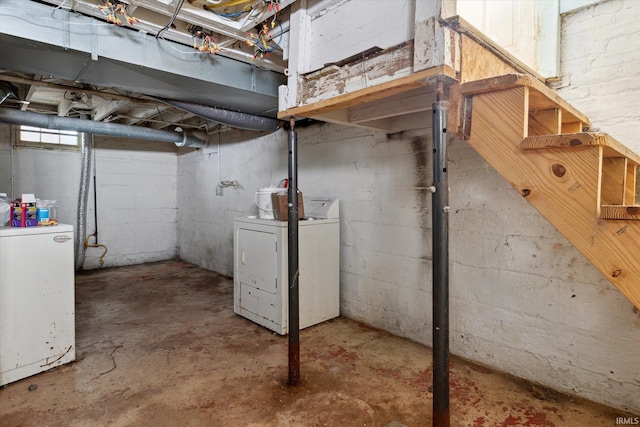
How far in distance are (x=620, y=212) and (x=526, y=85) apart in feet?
1.65

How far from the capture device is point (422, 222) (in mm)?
2664

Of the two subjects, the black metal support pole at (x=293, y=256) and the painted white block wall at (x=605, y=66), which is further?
the black metal support pole at (x=293, y=256)

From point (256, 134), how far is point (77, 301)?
2799mm

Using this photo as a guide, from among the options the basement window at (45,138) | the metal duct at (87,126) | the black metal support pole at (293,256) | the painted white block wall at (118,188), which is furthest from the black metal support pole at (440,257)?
the painted white block wall at (118,188)

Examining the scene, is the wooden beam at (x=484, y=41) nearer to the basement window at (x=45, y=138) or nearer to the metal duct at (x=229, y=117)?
the metal duct at (x=229, y=117)

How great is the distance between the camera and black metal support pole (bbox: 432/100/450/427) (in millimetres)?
1340

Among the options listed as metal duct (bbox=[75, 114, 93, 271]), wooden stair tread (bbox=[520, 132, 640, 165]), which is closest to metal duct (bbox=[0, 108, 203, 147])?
metal duct (bbox=[75, 114, 93, 271])

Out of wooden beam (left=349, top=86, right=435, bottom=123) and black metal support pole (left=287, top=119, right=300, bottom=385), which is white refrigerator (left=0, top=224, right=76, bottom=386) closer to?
black metal support pole (left=287, top=119, right=300, bottom=385)

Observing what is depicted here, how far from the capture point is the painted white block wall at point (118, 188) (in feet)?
15.7

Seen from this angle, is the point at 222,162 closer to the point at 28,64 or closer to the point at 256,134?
the point at 256,134

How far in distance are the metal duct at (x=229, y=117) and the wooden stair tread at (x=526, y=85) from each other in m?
2.42

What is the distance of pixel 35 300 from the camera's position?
224 centimetres

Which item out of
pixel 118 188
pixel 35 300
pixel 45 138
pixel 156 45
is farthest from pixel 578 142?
pixel 45 138

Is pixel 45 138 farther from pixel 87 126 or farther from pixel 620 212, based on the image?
pixel 620 212
